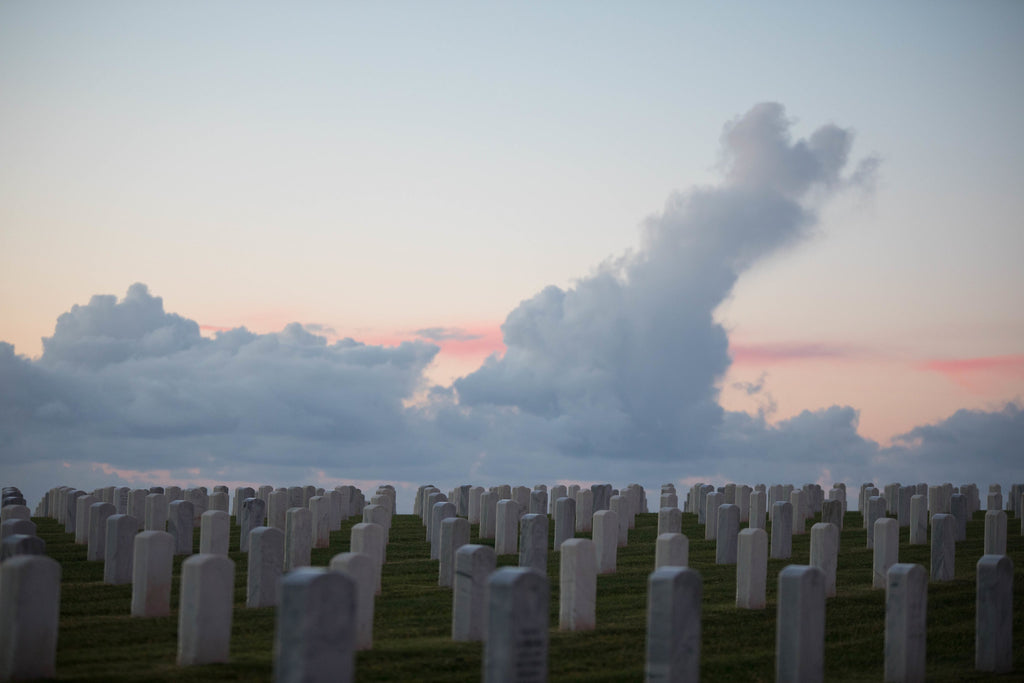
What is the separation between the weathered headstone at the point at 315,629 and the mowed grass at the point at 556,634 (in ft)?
8.43

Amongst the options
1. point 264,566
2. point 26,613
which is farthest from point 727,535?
point 26,613

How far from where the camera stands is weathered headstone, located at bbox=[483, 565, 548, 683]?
25.2 feet

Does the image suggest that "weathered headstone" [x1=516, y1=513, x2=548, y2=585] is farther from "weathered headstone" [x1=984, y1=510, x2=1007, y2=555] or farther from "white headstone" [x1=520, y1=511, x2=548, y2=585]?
"weathered headstone" [x1=984, y1=510, x2=1007, y2=555]

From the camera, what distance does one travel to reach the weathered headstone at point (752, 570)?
13.8 meters

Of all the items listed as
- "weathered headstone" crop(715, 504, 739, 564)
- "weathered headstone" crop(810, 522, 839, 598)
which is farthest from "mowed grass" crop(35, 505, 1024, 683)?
"weathered headstone" crop(810, 522, 839, 598)

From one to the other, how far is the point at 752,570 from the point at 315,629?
26.9 feet

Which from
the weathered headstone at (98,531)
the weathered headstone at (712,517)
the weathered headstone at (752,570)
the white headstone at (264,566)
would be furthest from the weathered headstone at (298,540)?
the weathered headstone at (712,517)

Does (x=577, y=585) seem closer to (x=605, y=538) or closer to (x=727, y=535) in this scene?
(x=605, y=538)

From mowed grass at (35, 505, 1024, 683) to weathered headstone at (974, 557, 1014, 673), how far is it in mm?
215

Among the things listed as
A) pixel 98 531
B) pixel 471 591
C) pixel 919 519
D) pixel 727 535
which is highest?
pixel 919 519

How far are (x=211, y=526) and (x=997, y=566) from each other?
10033 millimetres

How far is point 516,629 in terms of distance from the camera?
25.3ft

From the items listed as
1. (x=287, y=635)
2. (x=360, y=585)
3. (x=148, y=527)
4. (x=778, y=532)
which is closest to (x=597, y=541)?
(x=778, y=532)

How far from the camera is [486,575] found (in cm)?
1120
